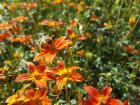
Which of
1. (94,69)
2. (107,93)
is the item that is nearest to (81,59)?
(94,69)

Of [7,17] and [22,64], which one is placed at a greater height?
[7,17]

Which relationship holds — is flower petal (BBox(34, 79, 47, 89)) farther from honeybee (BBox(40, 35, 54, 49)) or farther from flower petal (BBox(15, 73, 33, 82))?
honeybee (BBox(40, 35, 54, 49))

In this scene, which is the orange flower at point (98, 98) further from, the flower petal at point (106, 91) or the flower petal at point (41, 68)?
the flower petal at point (41, 68)

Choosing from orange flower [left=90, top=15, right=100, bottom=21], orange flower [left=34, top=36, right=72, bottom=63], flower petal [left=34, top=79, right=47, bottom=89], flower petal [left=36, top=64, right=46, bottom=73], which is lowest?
flower petal [left=34, top=79, right=47, bottom=89]

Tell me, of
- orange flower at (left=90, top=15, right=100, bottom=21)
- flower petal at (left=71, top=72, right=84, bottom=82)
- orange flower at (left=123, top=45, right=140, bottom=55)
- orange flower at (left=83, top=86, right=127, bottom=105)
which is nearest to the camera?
orange flower at (left=83, top=86, right=127, bottom=105)

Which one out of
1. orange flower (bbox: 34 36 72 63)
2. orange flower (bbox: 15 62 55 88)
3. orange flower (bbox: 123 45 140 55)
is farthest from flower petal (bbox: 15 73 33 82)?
orange flower (bbox: 123 45 140 55)

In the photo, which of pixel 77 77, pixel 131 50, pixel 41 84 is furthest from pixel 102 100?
pixel 131 50

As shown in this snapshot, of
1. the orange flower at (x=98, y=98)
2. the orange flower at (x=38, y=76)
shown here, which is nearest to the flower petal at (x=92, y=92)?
the orange flower at (x=98, y=98)

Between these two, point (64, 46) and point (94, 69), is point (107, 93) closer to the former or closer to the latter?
point (64, 46)
